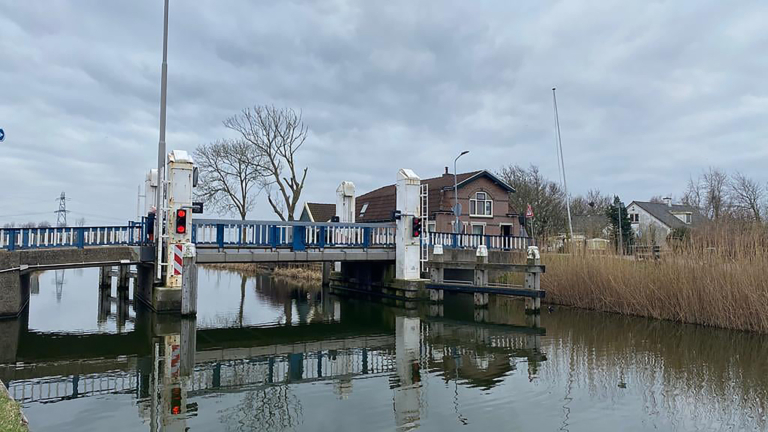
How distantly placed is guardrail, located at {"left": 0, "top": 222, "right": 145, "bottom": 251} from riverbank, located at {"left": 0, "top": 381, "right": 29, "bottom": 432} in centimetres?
Answer: 995

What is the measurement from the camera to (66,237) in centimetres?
1533

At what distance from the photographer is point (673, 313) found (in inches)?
588

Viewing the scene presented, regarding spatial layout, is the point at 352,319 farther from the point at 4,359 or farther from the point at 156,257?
the point at 4,359

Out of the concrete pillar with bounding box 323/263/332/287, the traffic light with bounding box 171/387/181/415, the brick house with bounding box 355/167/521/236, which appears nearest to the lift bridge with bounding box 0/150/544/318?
the concrete pillar with bounding box 323/263/332/287

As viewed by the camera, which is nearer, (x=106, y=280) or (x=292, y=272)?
(x=106, y=280)

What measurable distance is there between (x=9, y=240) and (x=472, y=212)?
25346 millimetres

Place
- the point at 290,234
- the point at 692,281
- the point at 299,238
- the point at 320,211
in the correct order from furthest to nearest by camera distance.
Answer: the point at 320,211 → the point at 290,234 → the point at 299,238 → the point at 692,281

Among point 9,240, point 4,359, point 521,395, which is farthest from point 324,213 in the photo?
point 521,395

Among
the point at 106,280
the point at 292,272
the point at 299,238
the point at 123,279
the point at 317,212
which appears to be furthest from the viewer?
the point at 317,212

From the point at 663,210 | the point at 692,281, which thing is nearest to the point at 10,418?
the point at 692,281

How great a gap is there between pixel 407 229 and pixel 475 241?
5343 mm

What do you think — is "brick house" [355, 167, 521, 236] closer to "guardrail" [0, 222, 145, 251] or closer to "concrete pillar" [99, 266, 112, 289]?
"concrete pillar" [99, 266, 112, 289]

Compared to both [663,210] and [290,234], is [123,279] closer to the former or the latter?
[290,234]

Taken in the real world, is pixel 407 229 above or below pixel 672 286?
above
